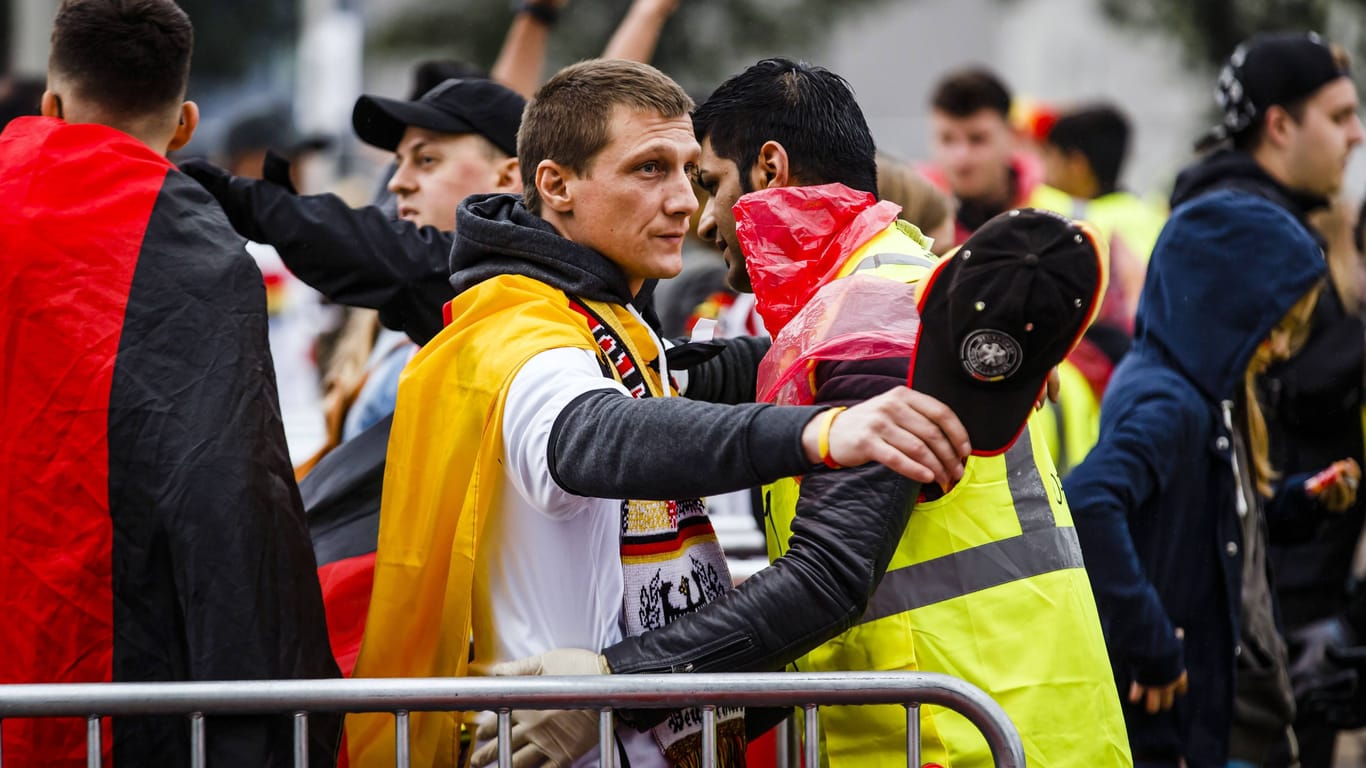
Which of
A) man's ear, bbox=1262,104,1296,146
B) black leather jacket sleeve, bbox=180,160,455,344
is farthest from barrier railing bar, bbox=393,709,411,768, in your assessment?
man's ear, bbox=1262,104,1296,146

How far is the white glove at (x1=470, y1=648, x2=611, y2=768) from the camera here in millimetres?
2670

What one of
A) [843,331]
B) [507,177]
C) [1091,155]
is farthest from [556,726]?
[1091,155]

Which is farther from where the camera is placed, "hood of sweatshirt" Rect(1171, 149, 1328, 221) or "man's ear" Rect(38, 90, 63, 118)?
"hood of sweatshirt" Rect(1171, 149, 1328, 221)

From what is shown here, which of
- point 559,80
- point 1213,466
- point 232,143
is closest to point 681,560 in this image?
point 559,80

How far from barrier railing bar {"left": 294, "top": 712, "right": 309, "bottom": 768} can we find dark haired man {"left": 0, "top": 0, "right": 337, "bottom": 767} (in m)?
0.14

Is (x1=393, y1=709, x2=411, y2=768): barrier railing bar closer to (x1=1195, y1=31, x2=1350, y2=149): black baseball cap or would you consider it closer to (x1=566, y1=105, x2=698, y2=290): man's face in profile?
(x1=566, y1=105, x2=698, y2=290): man's face in profile

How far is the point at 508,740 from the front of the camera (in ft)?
8.54

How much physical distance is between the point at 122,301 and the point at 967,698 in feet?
5.18

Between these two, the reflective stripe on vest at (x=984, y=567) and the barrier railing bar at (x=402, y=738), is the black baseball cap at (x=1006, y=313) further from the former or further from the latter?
the barrier railing bar at (x=402, y=738)

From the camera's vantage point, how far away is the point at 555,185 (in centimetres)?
295

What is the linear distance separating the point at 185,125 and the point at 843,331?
156 centimetres

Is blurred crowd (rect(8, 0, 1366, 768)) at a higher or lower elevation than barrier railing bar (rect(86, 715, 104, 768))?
higher

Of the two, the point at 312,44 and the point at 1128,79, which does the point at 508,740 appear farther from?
the point at 1128,79

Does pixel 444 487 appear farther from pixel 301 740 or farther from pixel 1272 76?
pixel 1272 76
